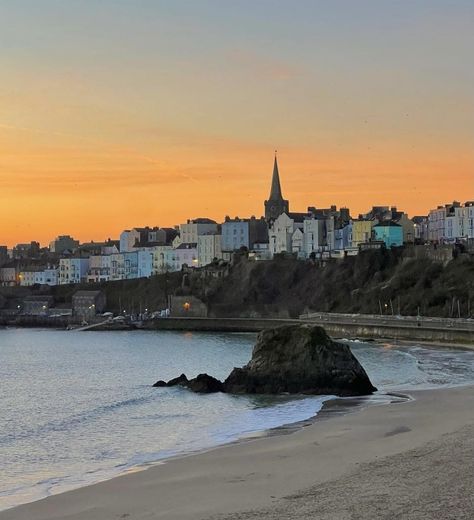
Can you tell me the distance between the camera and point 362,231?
128m

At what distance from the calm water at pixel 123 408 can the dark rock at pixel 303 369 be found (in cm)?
160

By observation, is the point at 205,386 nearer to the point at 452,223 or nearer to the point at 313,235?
the point at 452,223

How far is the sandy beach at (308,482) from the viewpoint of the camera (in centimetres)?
1324

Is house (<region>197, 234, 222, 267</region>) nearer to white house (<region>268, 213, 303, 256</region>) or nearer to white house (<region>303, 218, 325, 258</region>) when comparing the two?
white house (<region>268, 213, 303, 256</region>)

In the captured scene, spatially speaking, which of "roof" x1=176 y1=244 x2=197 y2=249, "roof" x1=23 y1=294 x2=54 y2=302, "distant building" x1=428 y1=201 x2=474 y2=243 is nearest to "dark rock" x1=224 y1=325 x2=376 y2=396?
"distant building" x1=428 y1=201 x2=474 y2=243

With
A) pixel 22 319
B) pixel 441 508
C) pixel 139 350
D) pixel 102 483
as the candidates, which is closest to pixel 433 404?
pixel 102 483

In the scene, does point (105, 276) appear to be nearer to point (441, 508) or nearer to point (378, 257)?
point (378, 257)

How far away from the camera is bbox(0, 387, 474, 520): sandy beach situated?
43.4 ft

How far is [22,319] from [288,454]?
Result: 413 ft

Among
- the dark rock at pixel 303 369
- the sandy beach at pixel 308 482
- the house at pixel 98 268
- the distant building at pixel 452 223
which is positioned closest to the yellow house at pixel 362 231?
the distant building at pixel 452 223

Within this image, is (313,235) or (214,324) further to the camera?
(313,235)

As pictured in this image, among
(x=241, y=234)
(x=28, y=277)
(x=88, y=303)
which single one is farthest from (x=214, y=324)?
(x=28, y=277)

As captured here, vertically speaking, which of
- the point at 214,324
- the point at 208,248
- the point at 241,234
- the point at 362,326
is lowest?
the point at 214,324

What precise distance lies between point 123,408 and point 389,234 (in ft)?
315
